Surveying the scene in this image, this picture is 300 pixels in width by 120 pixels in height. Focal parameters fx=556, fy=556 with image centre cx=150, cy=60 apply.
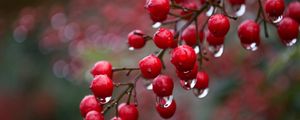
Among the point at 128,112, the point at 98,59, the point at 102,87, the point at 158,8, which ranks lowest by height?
the point at 98,59

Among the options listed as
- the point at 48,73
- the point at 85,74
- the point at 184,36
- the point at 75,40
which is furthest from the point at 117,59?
the point at 48,73

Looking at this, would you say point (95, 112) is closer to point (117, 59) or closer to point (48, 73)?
point (117, 59)

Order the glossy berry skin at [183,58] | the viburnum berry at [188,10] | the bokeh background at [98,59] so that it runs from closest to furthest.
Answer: the glossy berry skin at [183,58], the viburnum berry at [188,10], the bokeh background at [98,59]

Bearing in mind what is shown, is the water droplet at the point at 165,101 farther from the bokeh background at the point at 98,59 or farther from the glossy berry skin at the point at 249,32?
the bokeh background at the point at 98,59

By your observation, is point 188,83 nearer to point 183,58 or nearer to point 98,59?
point 183,58

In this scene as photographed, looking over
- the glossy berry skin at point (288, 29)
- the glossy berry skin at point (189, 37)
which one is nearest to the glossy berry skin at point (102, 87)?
the glossy berry skin at point (189, 37)

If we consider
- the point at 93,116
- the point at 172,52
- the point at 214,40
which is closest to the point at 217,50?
the point at 214,40

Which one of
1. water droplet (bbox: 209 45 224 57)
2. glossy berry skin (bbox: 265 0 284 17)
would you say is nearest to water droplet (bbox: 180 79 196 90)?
water droplet (bbox: 209 45 224 57)
